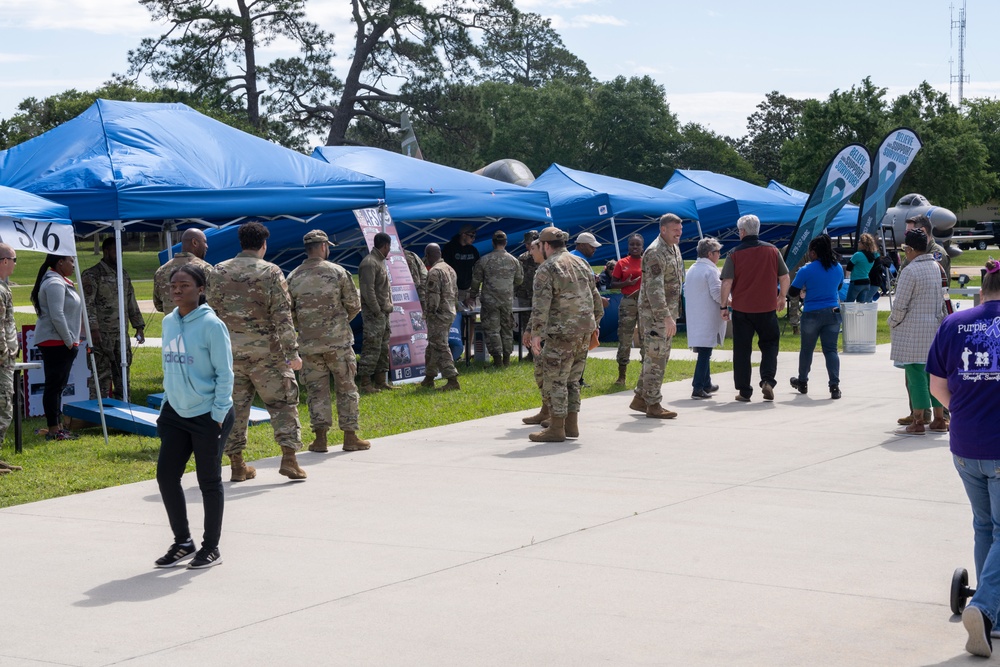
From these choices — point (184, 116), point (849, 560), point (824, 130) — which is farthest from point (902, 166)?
point (824, 130)

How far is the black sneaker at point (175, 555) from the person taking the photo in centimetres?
605

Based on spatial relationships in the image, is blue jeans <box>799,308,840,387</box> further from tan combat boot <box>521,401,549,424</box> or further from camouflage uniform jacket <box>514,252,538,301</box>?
camouflage uniform jacket <box>514,252,538,301</box>

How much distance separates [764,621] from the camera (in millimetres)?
4961

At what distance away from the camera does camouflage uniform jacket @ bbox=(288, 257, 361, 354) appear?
9.27 meters

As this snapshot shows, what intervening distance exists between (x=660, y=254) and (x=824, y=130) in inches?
1877

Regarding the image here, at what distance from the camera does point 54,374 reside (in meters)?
10.6

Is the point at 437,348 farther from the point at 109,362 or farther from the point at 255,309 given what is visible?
the point at 255,309

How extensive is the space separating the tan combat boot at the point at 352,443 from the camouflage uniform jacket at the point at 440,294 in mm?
4723

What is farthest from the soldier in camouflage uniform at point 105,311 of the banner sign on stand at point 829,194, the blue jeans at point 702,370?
the banner sign on stand at point 829,194

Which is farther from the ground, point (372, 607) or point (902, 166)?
point (902, 166)

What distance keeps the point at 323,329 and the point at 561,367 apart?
2.03 m

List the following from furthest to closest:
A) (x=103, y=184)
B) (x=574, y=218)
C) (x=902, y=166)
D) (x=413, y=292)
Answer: (x=902, y=166) → (x=574, y=218) → (x=413, y=292) → (x=103, y=184)

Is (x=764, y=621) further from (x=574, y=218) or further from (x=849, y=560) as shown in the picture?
(x=574, y=218)

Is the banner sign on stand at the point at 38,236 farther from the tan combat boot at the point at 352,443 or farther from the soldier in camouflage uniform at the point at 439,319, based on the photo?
the soldier in camouflage uniform at the point at 439,319
